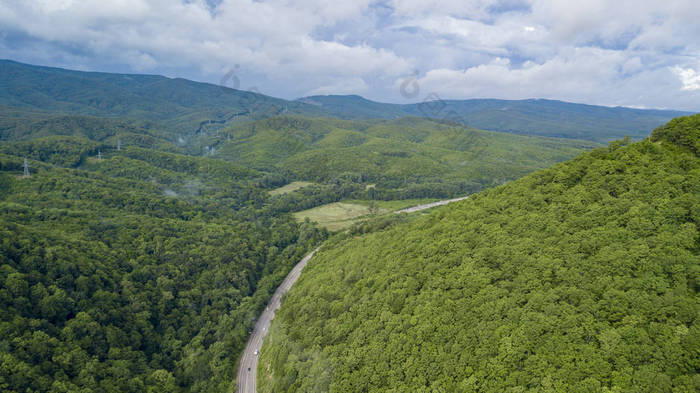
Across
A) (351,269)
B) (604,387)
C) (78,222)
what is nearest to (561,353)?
(604,387)

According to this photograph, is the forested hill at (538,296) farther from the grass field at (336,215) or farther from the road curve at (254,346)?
the grass field at (336,215)

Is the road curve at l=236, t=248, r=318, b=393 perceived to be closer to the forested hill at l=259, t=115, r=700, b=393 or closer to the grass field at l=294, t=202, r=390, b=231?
the forested hill at l=259, t=115, r=700, b=393

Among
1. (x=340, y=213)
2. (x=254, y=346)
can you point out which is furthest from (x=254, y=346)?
(x=340, y=213)

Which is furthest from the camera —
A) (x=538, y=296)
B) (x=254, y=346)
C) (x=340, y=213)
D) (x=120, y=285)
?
(x=340, y=213)

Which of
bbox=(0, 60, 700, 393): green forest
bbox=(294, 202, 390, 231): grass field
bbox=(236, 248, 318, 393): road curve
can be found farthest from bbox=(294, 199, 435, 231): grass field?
bbox=(0, 60, 700, 393): green forest

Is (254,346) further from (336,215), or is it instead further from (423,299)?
(336,215)

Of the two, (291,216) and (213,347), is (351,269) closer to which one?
(213,347)
